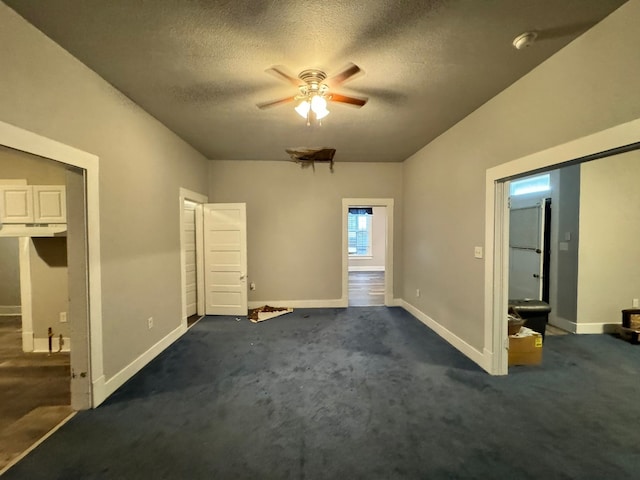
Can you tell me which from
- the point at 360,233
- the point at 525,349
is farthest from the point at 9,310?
the point at 360,233

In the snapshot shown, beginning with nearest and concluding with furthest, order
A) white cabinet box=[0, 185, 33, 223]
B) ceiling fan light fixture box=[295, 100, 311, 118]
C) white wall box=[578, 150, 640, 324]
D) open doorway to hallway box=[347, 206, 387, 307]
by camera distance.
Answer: ceiling fan light fixture box=[295, 100, 311, 118], white cabinet box=[0, 185, 33, 223], white wall box=[578, 150, 640, 324], open doorway to hallway box=[347, 206, 387, 307]

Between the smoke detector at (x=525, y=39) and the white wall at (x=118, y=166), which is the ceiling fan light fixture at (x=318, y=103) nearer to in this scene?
the smoke detector at (x=525, y=39)

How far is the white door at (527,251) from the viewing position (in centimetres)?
444

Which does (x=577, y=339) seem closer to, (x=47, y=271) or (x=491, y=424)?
(x=491, y=424)

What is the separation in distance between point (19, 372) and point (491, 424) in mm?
4357

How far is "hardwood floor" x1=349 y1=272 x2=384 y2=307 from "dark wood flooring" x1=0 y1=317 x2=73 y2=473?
4170 millimetres

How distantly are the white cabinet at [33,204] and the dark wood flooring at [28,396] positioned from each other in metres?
1.54

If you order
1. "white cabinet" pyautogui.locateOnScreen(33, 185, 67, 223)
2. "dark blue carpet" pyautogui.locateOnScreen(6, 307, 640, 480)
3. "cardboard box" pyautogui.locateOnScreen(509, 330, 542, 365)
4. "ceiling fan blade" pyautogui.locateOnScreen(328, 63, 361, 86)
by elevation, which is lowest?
"dark blue carpet" pyautogui.locateOnScreen(6, 307, 640, 480)

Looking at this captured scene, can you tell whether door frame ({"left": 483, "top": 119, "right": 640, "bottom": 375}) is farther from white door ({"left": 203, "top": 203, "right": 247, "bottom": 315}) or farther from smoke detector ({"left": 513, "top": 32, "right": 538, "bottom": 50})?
white door ({"left": 203, "top": 203, "right": 247, "bottom": 315})

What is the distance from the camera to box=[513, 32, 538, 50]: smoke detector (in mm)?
1843

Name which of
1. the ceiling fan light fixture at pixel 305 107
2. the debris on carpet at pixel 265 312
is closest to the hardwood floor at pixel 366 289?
the debris on carpet at pixel 265 312

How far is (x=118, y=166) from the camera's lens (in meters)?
2.63

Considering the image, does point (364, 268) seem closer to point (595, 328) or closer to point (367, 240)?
point (367, 240)

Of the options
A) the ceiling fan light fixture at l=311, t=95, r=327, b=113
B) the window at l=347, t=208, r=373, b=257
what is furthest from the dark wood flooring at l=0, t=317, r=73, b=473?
the window at l=347, t=208, r=373, b=257
